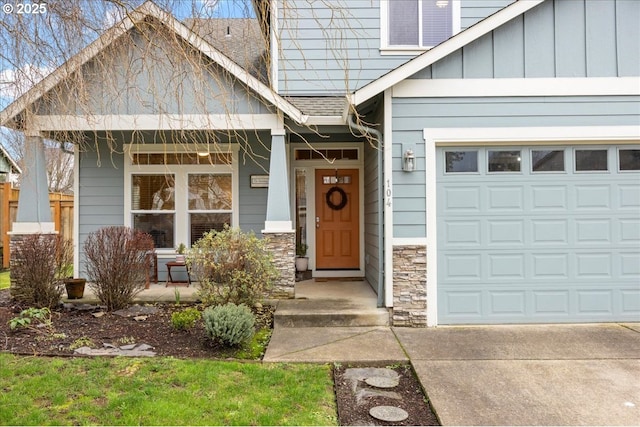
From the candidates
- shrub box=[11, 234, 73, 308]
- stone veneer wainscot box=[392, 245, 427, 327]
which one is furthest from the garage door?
shrub box=[11, 234, 73, 308]

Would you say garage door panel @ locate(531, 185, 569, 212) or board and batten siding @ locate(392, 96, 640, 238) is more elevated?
board and batten siding @ locate(392, 96, 640, 238)

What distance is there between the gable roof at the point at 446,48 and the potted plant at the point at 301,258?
358 cm

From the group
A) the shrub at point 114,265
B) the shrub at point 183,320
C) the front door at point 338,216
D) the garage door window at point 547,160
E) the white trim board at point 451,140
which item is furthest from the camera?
the front door at point 338,216

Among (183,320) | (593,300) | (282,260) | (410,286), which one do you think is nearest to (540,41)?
(593,300)

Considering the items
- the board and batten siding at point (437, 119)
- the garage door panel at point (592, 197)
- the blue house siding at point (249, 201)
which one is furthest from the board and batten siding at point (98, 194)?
the garage door panel at point (592, 197)

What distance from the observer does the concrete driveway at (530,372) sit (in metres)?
3.24

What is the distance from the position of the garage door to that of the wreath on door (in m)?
3.04

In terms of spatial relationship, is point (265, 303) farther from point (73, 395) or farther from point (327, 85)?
point (327, 85)

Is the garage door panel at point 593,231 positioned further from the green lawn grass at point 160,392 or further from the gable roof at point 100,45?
the gable roof at point 100,45

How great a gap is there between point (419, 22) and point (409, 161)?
3.69 meters

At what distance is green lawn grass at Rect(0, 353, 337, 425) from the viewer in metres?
3.16

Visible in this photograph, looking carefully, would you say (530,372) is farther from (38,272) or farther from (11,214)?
(11,214)

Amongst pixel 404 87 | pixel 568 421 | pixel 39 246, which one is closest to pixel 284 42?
pixel 404 87

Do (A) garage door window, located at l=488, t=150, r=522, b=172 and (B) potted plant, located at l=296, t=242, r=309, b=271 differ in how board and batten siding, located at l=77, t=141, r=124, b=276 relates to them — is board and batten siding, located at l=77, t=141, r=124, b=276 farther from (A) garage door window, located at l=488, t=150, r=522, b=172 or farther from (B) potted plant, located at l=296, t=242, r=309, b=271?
(A) garage door window, located at l=488, t=150, r=522, b=172
